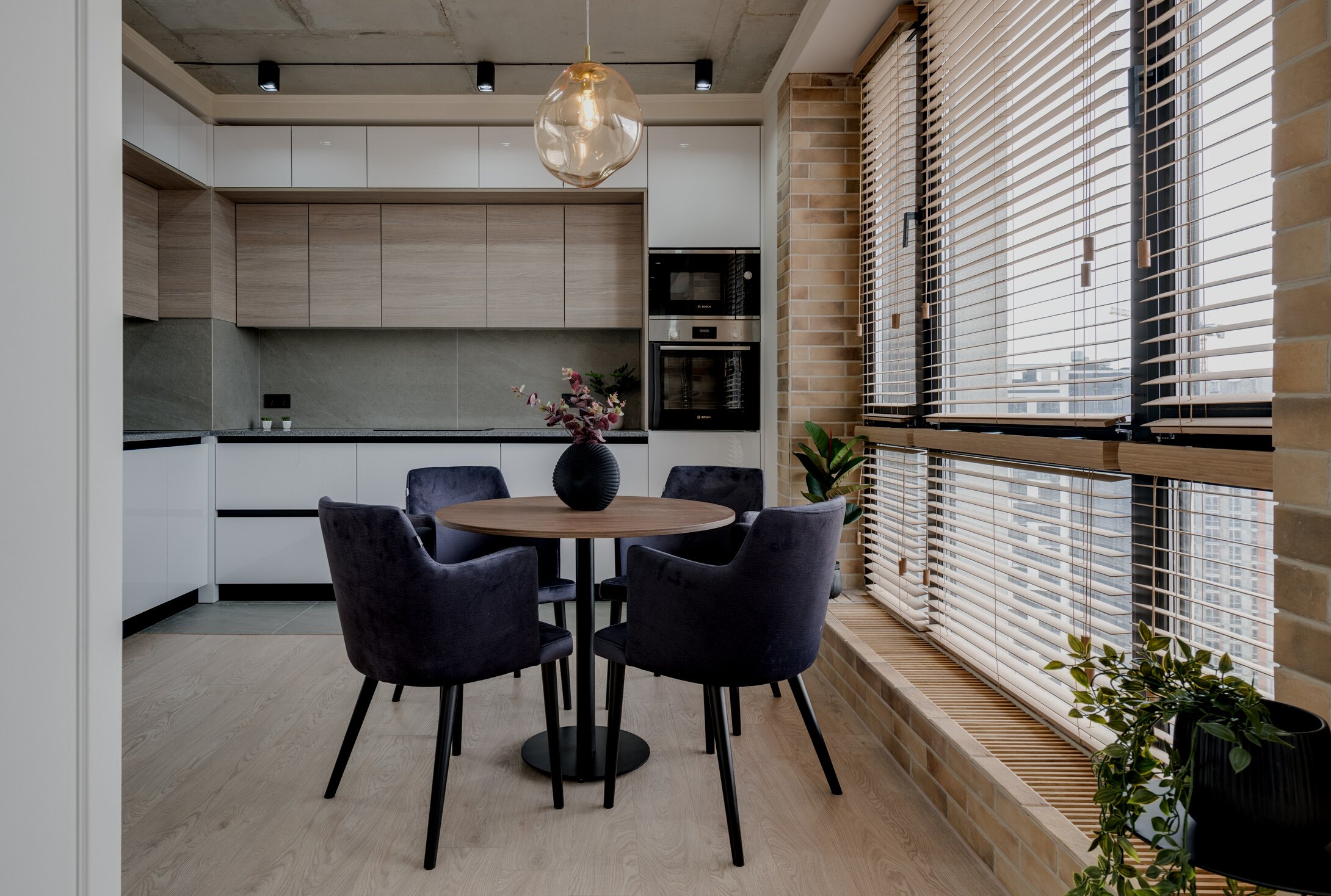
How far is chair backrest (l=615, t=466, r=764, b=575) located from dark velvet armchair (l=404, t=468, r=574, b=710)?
0.84ft

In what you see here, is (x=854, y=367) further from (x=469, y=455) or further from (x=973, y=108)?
(x=469, y=455)

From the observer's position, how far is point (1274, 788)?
0.94 meters

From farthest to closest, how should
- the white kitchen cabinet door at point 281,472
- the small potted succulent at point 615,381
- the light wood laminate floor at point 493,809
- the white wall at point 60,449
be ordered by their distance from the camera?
the small potted succulent at point 615,381 < the white kitchen cabinet door at point 281,472 < the light wood laminate floor at point 493,809 < the white wall at point 60,449

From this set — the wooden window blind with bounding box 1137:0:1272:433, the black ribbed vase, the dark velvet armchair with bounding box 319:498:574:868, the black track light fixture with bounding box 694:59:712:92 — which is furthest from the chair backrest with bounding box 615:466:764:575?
the black track light fixture with bounding box 694:59:712:92

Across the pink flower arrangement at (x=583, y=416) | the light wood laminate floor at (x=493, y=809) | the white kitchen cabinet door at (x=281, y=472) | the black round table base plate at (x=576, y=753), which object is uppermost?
the pink flower arrangement at (x=583, y=416)

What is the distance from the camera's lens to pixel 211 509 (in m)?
4.36

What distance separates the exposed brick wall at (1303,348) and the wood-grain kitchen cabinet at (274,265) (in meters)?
4.53

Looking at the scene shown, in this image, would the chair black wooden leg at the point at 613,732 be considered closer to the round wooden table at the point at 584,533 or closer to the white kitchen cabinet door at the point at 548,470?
the round wooden table at the point at 584,533

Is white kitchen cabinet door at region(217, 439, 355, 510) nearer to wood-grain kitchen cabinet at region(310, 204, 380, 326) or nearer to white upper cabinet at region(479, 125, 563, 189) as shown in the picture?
wood-grain kitchen cabinet at region(310, 204, 380, 326)

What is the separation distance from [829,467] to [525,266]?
2.17m

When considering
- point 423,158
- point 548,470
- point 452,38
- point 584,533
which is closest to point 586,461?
point 584,533

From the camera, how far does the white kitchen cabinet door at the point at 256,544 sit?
4387 millimetres

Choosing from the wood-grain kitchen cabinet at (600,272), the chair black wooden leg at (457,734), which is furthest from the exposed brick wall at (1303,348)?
the wood-grain kitchen cabinet at (600,272)

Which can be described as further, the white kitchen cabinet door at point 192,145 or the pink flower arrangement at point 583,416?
the white kitchen cabinet door at point 192,145
